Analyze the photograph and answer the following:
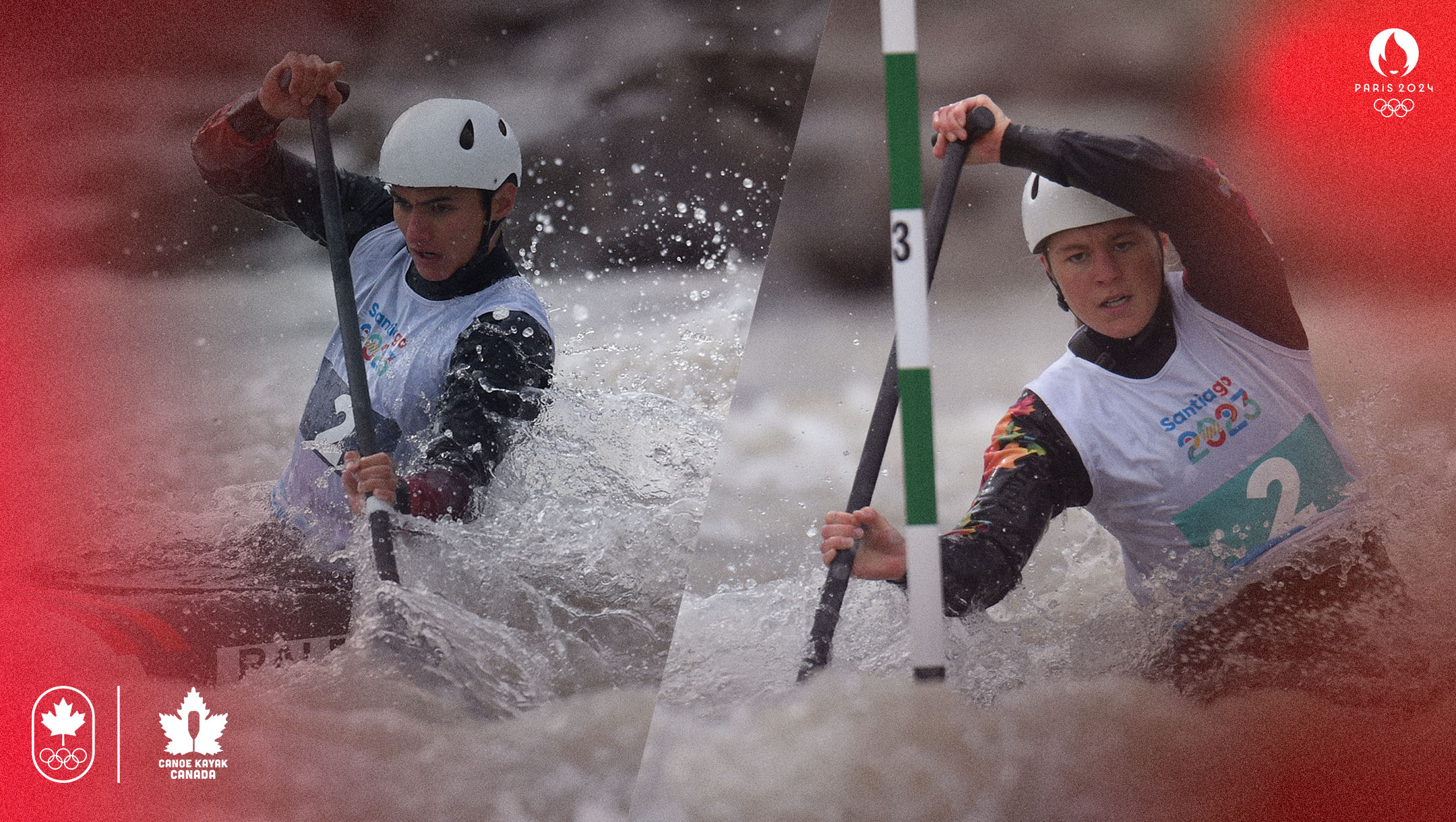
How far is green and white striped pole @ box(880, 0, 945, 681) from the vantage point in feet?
4.80

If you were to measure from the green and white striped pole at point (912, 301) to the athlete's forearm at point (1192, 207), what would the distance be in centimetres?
21

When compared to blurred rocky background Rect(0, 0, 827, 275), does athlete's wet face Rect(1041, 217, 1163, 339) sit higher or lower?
lower

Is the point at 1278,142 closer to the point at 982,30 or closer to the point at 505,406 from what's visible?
the point at 982,30

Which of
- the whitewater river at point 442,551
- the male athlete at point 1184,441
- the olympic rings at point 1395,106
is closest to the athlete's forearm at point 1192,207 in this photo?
the male athlete at point 1184,441

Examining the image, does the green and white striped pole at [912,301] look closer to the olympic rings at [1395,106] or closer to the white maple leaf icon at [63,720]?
the olympic rings at [1395,106]

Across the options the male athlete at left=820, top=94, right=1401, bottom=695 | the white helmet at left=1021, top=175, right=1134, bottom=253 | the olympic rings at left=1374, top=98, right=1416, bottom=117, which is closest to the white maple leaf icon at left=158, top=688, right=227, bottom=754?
the male athlete at left=820, top=94, right=1401, bottom=695

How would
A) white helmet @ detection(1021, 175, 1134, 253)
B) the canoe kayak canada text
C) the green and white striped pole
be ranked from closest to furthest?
the green and white striped pole < white helmet @ detection(1021, 175, 1134, 253) < the canoe kayak canada text

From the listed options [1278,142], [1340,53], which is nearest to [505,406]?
[1278,142]

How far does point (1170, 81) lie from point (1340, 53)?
0.95ft

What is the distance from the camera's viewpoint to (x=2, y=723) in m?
1.75

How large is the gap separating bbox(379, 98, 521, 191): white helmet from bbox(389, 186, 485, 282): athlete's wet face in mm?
18

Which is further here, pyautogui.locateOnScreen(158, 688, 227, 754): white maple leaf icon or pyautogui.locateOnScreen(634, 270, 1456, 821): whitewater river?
pyautogui.locateOnScreen(158, 688, 227, 754): white maple leaf icon

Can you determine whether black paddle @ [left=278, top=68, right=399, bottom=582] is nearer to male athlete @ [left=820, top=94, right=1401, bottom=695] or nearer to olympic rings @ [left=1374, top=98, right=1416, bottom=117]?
male athlete @ [left=820, top=94, right=1401, bottom=695]

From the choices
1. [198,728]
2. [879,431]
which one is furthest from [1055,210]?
[198,728]
